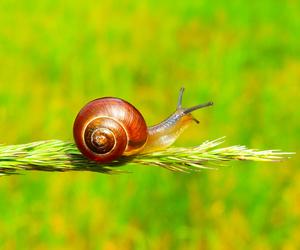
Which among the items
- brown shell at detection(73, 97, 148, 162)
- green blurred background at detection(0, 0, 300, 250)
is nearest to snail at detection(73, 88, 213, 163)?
brown shell at detection(73, 97, 148, 162)

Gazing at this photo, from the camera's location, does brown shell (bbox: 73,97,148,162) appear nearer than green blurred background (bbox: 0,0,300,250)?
Yes

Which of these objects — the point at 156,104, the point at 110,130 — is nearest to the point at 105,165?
the point at 110,130

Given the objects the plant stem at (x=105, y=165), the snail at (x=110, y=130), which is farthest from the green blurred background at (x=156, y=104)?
the plant stem at (x=105, y=165)

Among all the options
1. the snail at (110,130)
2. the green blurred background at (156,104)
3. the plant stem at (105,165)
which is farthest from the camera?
the green blurred background at (156,104)

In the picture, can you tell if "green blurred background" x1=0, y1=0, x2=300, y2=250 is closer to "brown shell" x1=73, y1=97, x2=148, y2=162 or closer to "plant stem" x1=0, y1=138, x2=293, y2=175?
"brown shell" x1=73, y1=97, x2=148, y2=162

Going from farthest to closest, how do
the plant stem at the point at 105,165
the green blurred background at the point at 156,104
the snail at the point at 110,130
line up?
1. the green blurred background at the point at 156,104
2. the snail at the point at 110,130
3. the plant stem at the point at 105,165

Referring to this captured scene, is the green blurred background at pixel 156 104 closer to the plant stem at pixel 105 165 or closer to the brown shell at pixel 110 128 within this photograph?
the brown shell at pixel 110 128
